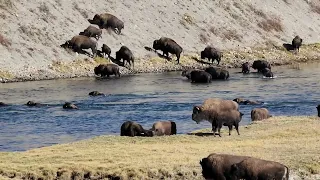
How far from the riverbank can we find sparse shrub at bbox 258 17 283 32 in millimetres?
4887

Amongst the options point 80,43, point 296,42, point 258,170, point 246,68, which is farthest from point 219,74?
point 258,170

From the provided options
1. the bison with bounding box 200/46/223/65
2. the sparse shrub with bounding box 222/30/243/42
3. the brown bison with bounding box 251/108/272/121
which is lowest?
the brown bison with bounding box 251/108/272/121

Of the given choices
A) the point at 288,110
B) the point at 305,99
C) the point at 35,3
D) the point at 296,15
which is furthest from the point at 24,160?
the point at 296,15

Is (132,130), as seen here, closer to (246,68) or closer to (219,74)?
(219,74)

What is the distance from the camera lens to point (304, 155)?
30406 mm

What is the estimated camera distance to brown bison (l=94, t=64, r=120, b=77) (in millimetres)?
76000

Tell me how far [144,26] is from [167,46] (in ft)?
22.4

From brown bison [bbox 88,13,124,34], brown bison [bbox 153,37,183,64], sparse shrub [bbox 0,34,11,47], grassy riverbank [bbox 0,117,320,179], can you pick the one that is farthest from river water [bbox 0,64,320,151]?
brown bison [bbox 88,13,124,34]

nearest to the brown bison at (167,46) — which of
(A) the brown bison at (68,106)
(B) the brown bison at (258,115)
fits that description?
(A) the brown bison at (68,106)

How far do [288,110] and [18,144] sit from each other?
18.8 m

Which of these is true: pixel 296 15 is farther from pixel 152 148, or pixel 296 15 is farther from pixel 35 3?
pixel 152 148

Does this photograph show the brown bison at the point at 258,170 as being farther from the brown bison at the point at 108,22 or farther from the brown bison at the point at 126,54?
the brown bison at the point at 108,22

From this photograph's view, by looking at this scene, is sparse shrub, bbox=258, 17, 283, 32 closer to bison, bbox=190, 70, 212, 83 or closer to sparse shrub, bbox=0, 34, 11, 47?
bison, bbox=190, 70, 212, 83

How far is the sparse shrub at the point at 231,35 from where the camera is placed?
97762mm
